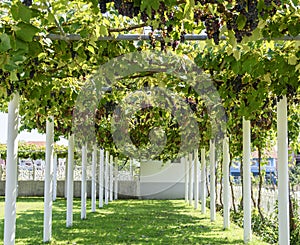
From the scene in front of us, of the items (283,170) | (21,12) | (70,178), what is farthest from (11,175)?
(70,178)

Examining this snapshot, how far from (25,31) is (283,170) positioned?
349 cm

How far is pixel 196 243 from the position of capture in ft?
26.8

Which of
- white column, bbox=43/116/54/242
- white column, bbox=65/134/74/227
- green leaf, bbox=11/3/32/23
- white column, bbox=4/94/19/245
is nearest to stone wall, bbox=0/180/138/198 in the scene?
white column, bbox=65/134/74/227

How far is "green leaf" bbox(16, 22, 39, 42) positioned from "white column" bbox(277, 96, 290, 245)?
3.39 metres

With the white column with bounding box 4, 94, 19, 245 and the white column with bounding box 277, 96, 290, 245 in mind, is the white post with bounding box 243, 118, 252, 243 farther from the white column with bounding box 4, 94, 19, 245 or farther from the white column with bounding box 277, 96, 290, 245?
the white column with bounding box 4, 94, 19, 245

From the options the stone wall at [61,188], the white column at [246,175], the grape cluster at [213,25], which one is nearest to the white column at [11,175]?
the grape cluster at [213,25]

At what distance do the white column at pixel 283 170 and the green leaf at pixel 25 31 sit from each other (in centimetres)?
339

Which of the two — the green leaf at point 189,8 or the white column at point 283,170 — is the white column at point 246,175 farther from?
the green leaf at point 189,8

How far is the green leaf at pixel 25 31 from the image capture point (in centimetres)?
285

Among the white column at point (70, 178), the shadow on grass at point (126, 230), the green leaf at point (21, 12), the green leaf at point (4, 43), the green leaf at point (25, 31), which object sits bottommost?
the shadow on grass at point (126, 230)

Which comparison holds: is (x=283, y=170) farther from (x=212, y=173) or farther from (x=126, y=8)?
(x=212, y=173)

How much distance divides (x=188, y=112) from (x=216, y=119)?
81 centimetres

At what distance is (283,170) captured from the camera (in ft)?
18.1

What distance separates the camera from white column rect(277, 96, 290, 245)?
5.52m
